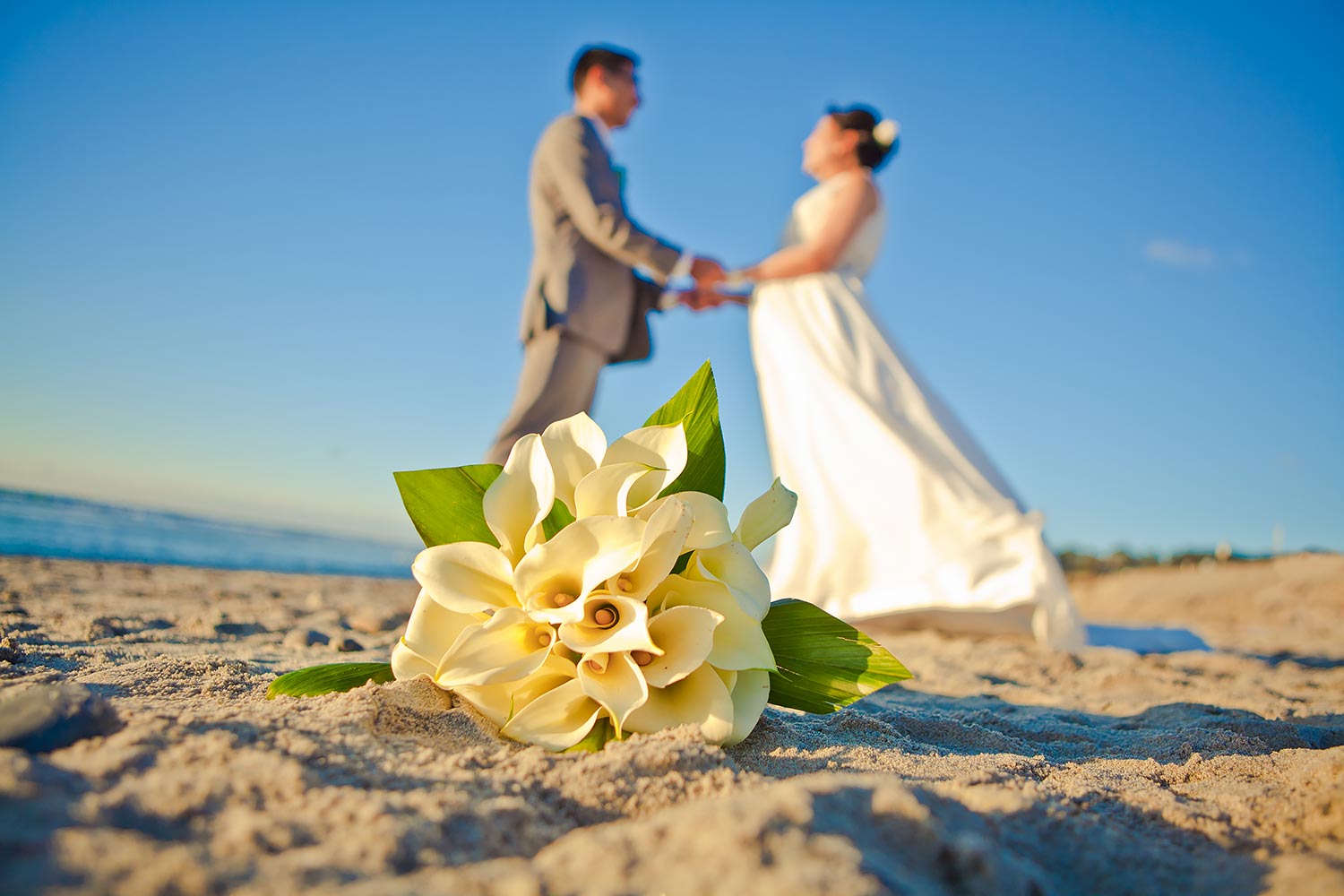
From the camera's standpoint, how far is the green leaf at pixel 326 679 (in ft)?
3.80

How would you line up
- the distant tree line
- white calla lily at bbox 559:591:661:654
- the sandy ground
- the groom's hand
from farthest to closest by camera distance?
the distant tree line
the groom's hand
white calla lily at bbox 559:591:661:654
the sandy ground

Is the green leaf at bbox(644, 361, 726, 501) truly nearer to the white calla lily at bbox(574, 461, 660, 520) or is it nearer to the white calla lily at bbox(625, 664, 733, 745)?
the white calla lily at bbox(574, 461, 660, 520)

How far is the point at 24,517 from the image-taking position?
31.0 feet

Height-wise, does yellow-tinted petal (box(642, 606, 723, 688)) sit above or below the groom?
below

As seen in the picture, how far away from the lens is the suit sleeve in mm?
3727

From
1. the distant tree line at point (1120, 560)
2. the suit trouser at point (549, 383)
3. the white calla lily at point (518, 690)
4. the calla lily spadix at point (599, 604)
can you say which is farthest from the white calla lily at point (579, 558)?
the distant tree line at point (1120, 560)

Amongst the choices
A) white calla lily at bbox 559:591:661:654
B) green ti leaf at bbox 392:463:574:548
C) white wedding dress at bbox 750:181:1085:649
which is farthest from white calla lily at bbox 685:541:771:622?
white wedding dress at bbox 750:181:1085:649

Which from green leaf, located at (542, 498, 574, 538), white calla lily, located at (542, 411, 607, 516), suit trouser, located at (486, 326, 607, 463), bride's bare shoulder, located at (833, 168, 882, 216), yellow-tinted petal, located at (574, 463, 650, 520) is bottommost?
green leaf, located at (542, 498, 574, 538)

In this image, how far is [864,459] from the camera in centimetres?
454

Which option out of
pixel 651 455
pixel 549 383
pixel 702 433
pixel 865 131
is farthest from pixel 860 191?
pixel 651 455

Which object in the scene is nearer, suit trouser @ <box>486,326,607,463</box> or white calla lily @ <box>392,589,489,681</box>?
white calla lily @ <box>392,589,489,681</box>

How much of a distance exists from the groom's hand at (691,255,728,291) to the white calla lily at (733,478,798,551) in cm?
309

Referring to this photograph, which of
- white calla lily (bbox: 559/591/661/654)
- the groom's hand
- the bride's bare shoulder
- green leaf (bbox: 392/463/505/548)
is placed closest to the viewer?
white calla lily (bbox: 559/591/661/654)

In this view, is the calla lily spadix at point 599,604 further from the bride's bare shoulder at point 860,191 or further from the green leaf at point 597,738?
the bride's bare shoulder at point 860,191
